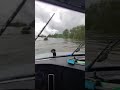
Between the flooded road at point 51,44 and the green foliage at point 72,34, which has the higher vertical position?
the green foliage at point 72,34

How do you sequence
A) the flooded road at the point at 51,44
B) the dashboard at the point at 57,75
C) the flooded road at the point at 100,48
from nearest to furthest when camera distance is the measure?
the flooded road at the point at 100,48 → the dashboard at the point at 57,75 → the flooded road at the point at 51,44

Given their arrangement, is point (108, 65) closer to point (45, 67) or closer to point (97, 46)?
point (97, 46)

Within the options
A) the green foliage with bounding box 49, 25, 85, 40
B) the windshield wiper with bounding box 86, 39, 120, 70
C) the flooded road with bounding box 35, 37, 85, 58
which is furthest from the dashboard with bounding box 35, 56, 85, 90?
the windshield wiper with bounding box 86, 39, 120, 70

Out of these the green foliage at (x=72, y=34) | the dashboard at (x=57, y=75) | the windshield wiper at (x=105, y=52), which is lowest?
the dashboard at (x=57, y=75)

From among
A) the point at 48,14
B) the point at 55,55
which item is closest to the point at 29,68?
the point at 48,14

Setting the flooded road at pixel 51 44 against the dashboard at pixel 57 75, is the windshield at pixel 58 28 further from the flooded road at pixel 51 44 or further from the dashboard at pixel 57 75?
the dashboard at pixel 57 75

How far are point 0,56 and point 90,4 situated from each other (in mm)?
588

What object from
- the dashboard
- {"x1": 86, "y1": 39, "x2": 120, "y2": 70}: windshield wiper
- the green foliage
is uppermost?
the green foliage

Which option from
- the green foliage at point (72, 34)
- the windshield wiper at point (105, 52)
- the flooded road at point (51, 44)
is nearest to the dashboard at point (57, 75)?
the flooded road at point (51, 44)

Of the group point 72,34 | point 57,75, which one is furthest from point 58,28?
point 57,75

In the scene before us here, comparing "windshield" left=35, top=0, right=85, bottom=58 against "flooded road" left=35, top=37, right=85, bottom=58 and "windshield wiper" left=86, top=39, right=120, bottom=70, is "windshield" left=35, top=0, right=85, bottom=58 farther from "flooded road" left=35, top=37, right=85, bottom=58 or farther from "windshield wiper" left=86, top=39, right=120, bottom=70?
"windshield wiper" left=86, top=39, right=120, bottom=70

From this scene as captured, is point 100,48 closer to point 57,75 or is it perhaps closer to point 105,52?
point 105,52

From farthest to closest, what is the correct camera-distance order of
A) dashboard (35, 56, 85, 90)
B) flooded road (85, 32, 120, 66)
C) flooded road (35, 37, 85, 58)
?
flooded road (35, 37, 85, 58), dashboard (35, 56, 85, 90), flooded road (85, 32, 120, 66)

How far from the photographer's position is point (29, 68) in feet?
4.06
